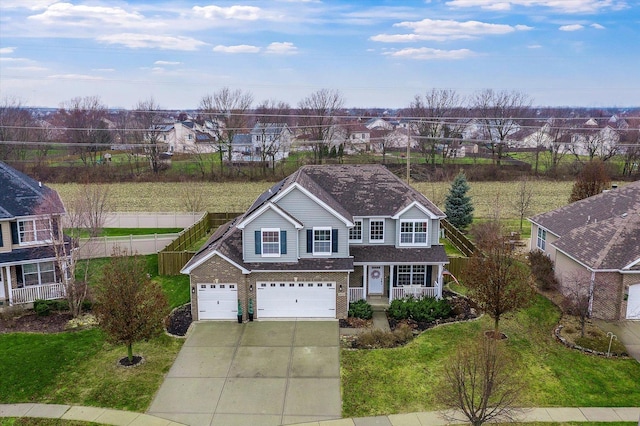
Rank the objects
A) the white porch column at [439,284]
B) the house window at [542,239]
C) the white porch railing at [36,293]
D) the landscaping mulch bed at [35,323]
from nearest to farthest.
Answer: the landscaping mulch bed at [35,323], the white porch railing at [36,293], the white porch column at [439,284], the house window at [542,239]

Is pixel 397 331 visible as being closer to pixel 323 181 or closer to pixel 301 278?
pixel 301 278

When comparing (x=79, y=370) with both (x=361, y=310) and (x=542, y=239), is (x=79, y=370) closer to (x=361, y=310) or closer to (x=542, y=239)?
(x=361, y=310)

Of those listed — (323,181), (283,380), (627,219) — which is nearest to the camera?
(283,380)

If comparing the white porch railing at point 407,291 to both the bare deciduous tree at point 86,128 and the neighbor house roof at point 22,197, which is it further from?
the bare deciduous tree at point 86,128

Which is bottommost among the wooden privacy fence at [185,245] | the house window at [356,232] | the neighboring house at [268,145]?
the wooden privacy fence at [185,245]

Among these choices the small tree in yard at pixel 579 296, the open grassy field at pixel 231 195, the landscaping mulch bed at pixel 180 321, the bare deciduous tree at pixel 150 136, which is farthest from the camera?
the bare deciduous tree at pixel 150 136

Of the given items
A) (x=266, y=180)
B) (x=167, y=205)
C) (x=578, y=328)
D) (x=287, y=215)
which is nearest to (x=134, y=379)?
(x=287, y=215)

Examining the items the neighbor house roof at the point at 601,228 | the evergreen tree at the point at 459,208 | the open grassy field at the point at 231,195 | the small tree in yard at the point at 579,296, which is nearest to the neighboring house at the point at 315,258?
the small tree in yard at the point at 579,296
